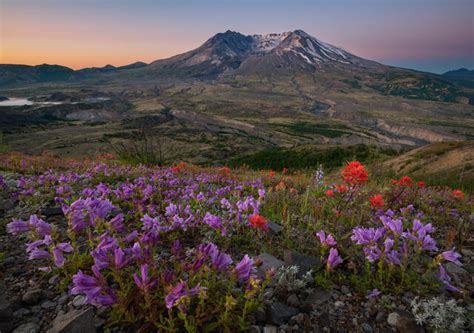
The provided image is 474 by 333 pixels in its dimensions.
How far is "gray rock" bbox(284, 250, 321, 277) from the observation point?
10.1ft

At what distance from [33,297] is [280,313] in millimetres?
2078

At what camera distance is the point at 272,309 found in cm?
253

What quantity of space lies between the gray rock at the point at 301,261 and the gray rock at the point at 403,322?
0.81m

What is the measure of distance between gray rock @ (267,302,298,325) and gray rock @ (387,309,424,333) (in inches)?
31.9

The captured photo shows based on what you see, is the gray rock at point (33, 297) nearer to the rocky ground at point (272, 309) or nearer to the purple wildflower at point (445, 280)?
the rocky ground at point (272, 309)

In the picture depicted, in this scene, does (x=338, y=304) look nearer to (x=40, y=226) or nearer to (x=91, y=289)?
(x=91, y=289)

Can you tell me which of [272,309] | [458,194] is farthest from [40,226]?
[458,194]

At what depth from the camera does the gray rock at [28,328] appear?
221 centimetres

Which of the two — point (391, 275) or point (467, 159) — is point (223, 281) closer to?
point (391, 275)

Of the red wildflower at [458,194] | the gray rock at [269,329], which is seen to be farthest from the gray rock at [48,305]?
the red wildflower at [458,194]

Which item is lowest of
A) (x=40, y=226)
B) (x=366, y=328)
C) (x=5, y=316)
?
(x=366, y=328)

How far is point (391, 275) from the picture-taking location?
3074mm

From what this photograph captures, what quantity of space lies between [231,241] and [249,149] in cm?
7963

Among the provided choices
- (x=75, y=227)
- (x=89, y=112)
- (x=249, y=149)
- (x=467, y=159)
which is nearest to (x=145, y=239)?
(x=75, y=227)
